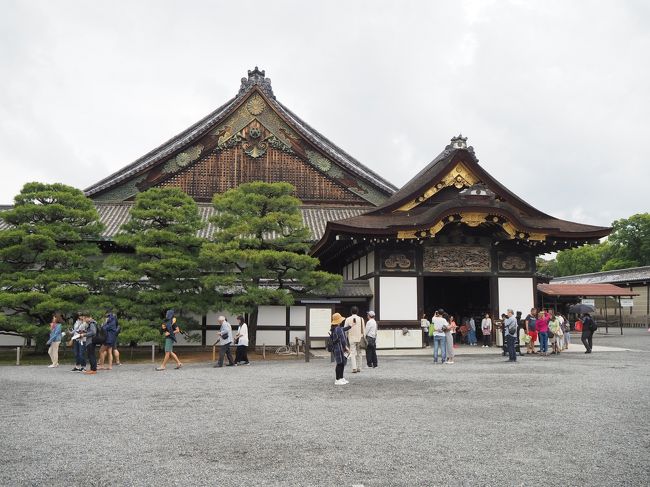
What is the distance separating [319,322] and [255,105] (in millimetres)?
16322

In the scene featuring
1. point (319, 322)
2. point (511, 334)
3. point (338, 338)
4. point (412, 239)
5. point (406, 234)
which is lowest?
point (511, 334)

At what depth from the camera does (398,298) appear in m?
19.6

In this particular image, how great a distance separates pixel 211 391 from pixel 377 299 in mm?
10012

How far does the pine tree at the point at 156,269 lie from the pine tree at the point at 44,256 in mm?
1091

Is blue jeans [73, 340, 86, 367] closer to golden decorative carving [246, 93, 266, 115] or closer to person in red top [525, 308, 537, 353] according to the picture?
person in red top [525, 308, 537, 353]

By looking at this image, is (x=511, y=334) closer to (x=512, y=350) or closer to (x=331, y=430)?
(x=512, y=350)

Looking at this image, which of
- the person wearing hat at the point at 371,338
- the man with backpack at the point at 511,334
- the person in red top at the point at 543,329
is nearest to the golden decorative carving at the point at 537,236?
the person in red top at the point at 543,329

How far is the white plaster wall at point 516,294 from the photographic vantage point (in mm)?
20391

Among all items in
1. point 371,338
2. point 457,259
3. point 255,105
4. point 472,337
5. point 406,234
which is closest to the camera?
→ point 371,338

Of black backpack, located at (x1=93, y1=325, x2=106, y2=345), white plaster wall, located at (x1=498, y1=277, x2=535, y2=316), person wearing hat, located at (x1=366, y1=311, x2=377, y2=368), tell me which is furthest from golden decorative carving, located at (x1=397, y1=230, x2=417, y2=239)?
black backpack, located at (x1=93, y1=325, x2=106, y2=345)

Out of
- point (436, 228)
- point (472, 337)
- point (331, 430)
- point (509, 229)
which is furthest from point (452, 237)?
point (331, 430)

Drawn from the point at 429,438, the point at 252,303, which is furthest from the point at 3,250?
the point at 429,438

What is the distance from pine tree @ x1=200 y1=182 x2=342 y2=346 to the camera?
17.5 m

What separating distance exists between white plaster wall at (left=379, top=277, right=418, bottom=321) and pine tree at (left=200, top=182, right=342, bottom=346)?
1847mm
